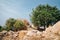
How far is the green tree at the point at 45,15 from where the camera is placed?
63125 mm

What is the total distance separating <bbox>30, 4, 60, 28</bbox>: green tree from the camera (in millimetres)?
63125

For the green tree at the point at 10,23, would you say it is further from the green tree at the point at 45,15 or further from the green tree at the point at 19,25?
the green tree at the point at 45,15

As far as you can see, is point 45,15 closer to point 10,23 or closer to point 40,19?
point 40,19

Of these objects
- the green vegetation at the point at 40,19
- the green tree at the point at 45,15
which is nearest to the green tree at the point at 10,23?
the green vegetation at the point at 40,19

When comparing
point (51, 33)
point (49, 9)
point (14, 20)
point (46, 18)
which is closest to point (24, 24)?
point (14, 20)

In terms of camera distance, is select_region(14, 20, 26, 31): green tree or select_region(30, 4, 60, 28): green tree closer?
select_region(14, 20, 26, 31): green tree

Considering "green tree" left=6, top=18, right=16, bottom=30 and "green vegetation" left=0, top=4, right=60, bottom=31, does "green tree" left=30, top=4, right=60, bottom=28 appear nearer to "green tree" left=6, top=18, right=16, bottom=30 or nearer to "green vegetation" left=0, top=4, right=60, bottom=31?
"green vegetation" left=0, top=4, right=60, bottom=31

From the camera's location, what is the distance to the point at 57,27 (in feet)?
66.5

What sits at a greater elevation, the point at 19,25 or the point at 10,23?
the point at 10,23

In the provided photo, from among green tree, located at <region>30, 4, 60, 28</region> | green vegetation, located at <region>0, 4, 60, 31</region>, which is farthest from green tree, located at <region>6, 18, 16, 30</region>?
green tree, located at <region>30, 4, 60, 28</region>

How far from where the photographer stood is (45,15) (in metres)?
62.4

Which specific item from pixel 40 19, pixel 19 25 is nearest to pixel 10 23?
pixel 19 25

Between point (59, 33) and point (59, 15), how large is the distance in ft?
155

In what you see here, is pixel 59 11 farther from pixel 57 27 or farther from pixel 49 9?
pixel 57 27
